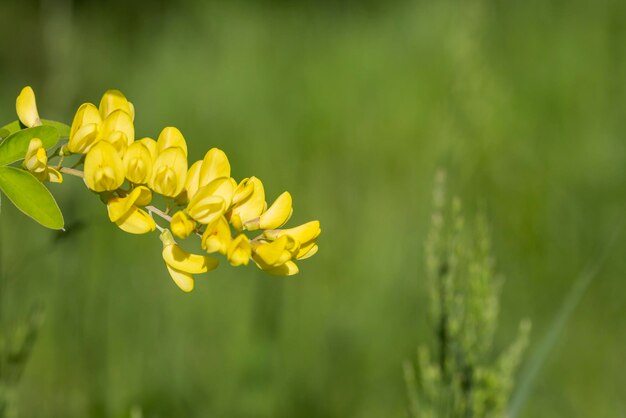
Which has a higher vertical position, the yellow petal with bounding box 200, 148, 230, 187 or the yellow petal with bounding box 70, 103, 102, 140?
the yellow petal with bounding box 70, 103, 102, 140

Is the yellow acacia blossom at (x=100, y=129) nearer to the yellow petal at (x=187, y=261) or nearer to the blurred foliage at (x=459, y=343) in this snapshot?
the yellow petal at (x=187, y=261)

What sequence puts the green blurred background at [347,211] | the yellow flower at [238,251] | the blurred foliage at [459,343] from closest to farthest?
the yellow flower at [238,251] < the blurred foliage at [459,343] < the green blurred background at [347,211]

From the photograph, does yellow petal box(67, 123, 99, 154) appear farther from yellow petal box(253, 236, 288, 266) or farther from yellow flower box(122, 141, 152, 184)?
yellow petal box(253, 236, 288, 266)

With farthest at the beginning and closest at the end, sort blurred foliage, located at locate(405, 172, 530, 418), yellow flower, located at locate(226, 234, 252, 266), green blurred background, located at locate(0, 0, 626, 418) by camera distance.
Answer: green blurred background, located at locate(0, 0, 626, 418) → blurred foliage, located at locate(405, 172, 530, 418) → yellow flower, located at locate(226, 234, 252, 266)

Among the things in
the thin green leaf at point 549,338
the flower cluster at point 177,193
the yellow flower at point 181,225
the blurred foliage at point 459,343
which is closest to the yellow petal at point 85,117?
the flower cluster at point 177,193

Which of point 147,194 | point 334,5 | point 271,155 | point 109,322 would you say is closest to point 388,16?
point 334,5

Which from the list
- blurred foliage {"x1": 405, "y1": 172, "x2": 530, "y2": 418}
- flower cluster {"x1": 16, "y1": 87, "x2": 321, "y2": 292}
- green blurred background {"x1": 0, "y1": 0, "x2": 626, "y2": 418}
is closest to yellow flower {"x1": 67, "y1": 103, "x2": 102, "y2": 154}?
flower cluster {"x1": 16, "y1": 87, "x2": 321, "y2": 292}

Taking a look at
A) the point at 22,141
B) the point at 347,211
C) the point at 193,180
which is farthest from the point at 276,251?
the point at 347,211
